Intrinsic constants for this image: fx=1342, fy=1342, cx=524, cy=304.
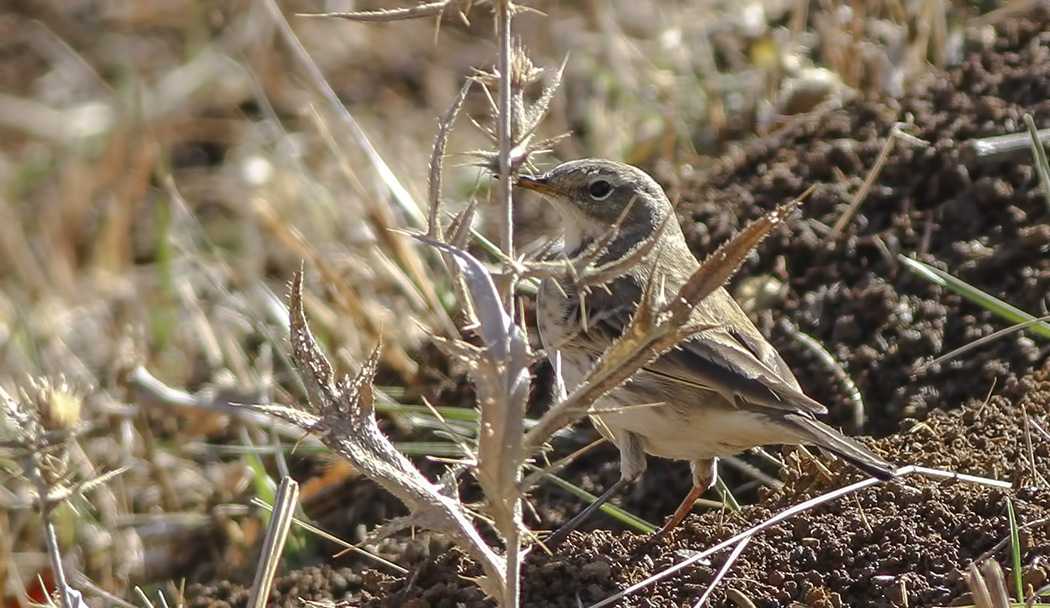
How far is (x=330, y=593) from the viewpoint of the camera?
415cm

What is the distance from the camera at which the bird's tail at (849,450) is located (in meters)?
3.57

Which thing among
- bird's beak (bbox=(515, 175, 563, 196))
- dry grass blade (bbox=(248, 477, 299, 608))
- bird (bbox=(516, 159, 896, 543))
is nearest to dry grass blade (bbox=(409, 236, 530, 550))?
dry grass blade (bbox=(248, 477, 299, 608))

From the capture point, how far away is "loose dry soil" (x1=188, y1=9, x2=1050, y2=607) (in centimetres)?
343

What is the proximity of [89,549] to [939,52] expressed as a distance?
4.21m

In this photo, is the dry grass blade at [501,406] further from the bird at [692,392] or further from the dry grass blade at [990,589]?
the bird at [692,392]

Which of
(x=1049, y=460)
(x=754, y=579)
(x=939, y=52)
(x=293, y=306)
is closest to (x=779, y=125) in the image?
(x=939, y=52)

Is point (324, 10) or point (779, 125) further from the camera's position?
point (324, 10)

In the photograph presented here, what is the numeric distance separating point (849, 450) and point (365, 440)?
4.81ft

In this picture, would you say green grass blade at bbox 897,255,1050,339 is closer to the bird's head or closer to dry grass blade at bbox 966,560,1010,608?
the bird's head

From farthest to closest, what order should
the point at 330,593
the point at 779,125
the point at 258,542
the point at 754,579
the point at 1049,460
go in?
the point at 779,125 < the point at 258,542 < the point at 330,593 < the point at 1049,460 < the point at 754,579

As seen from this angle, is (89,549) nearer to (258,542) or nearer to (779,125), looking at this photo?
(258,542)

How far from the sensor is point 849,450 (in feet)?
11.8

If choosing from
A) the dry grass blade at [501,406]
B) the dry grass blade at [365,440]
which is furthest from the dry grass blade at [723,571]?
the dry grass blade at [501,406]

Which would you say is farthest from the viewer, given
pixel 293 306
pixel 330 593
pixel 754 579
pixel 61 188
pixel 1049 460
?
pixel 61 188
